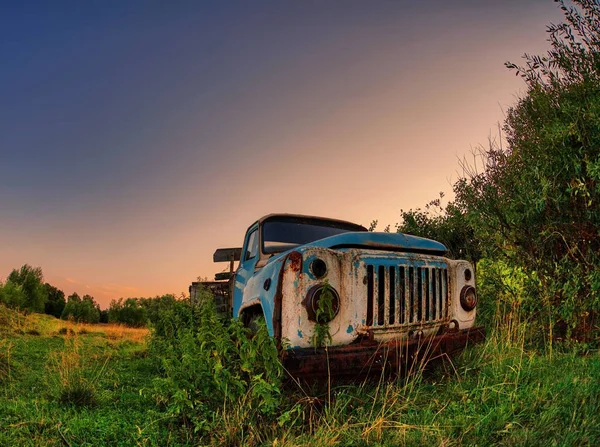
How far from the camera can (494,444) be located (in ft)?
10.7

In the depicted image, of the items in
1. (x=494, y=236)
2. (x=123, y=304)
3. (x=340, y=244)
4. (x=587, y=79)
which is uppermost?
(x=587, y=79)

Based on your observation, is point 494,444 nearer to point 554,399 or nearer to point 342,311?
point 554,399

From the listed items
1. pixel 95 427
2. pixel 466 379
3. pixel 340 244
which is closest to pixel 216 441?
pixel 95 427

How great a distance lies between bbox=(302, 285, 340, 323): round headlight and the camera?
3834 millimetres

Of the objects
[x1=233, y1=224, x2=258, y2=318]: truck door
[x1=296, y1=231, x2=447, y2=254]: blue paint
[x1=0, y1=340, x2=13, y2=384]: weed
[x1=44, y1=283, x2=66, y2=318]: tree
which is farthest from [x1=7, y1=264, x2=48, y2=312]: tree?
[x1=296, y1=231, x2=447, y2=254]: blue paint

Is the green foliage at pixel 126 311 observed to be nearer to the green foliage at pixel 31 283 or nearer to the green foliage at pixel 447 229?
the green foliage at pixel 31 283

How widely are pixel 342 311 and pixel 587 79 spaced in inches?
206

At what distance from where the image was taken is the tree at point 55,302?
44.0 metres

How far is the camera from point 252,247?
6.17 m

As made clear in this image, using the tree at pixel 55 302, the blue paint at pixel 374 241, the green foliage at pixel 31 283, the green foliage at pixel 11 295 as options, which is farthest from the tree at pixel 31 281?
the blue paint at pixel 374 241

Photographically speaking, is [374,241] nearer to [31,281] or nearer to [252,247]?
[252,247]

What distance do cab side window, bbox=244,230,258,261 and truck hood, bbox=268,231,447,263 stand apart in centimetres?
139

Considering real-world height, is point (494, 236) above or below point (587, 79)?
below

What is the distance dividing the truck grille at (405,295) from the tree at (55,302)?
148 ft
